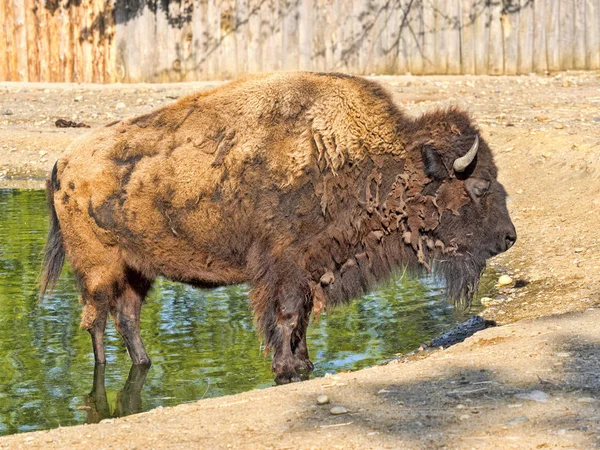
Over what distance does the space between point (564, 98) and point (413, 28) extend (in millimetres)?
3701

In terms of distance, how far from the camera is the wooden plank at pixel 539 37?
17703 mm

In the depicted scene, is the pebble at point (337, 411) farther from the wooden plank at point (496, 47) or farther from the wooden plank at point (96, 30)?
the wooden plank at point (96, 30)

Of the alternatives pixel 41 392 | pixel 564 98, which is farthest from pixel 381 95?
pixel 564 98

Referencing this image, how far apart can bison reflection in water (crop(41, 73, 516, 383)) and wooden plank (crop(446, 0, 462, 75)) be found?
441 inches

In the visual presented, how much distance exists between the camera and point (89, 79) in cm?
1841

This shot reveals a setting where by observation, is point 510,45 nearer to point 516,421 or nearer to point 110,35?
point 110,35

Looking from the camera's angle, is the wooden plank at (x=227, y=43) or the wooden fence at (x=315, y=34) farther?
the wooden plank at (x=227, y=43)

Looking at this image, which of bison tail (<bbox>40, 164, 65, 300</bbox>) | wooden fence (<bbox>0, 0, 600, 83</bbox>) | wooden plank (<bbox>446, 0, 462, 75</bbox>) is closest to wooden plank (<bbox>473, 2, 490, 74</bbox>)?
wooden fence (<bbox>0, 0, 600, 83</bbox>)

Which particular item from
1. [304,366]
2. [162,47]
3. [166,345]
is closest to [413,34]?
[162,47]

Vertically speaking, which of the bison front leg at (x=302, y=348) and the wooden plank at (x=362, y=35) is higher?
the wooden plank at (x=362, y=35)

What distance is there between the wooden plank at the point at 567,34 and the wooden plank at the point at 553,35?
7 cm

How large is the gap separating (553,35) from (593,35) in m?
0.66

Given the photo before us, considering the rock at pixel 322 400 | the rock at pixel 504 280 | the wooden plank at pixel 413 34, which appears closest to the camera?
the rock at pixel 322 400

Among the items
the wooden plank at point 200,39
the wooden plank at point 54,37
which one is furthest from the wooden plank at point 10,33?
the wooden plank at point 200,39
